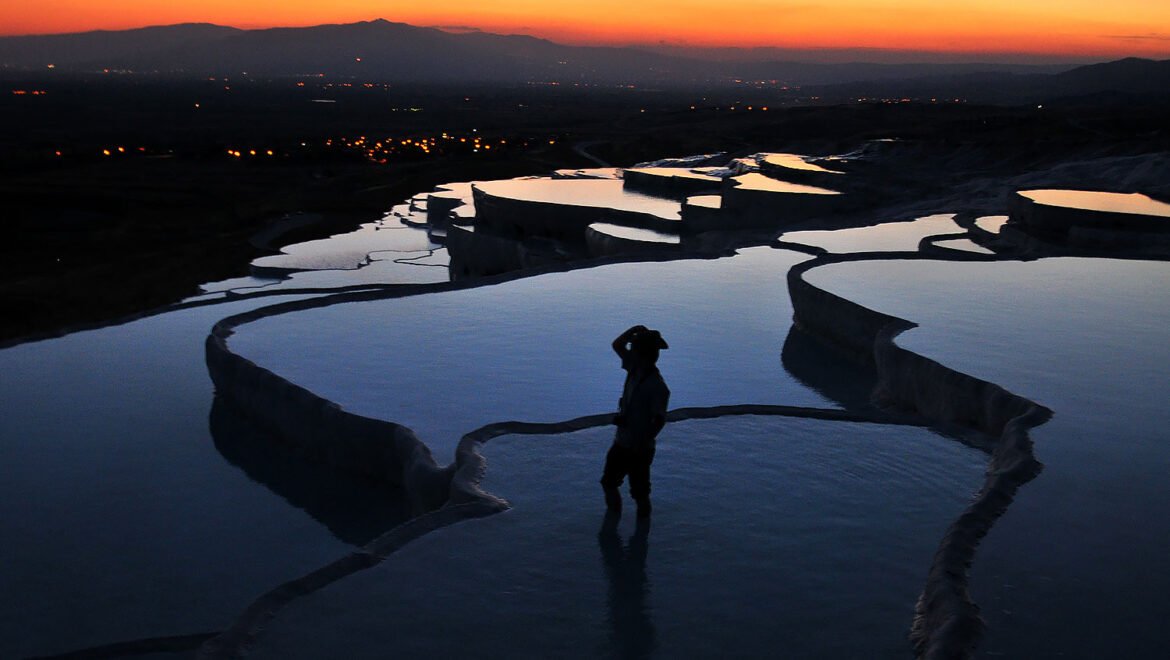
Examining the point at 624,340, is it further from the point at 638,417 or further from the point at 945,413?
the point at 945,413

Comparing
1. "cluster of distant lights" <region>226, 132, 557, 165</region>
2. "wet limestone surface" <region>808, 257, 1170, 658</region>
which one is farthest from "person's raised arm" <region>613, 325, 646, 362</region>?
"cluster of distant lights" <region>226, 132, 557, 165</region>

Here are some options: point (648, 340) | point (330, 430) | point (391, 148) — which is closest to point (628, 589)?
point (648, 340)

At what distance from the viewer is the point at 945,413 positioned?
5609mm

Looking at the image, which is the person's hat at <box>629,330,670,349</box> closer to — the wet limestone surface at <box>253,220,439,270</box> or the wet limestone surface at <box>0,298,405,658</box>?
the wet limestone surface at <box>0,298,405,658</box>

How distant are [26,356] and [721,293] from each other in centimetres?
495

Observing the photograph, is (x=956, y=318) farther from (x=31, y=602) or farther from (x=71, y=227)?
(x=71, y=227)

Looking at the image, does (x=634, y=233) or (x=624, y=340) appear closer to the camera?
(x=624, y=340)

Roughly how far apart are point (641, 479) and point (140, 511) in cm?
283

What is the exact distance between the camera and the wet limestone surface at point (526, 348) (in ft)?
19.1

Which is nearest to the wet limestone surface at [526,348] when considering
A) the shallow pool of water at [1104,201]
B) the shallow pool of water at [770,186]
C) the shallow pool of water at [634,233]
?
the shallow pool of water at [634,233]

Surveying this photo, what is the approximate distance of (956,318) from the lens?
7.00 metres

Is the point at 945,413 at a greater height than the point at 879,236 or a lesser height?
greater

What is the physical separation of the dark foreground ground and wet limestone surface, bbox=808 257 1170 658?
21.8 feet

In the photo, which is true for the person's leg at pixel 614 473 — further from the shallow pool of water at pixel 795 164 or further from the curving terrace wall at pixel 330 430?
the shallow pool of water at pixel 795 164
